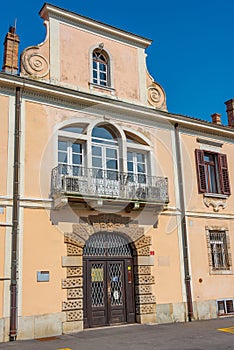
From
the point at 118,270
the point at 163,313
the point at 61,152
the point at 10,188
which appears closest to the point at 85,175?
the point at 61,152

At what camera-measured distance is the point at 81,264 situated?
13.1 metres

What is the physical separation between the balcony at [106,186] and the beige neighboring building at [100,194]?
4 centimetres

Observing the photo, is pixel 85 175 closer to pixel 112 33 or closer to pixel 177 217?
pixel 177 217

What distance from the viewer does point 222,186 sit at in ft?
56.8

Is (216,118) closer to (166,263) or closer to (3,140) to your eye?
(166,263)

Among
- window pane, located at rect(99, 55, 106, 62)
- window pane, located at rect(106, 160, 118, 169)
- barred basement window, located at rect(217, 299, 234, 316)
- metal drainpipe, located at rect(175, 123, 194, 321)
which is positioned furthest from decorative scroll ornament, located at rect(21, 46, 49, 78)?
barred basement window, located at rect(217, 299, 234, 316)

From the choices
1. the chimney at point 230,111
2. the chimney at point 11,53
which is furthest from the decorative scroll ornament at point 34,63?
the chimney at point 230,111

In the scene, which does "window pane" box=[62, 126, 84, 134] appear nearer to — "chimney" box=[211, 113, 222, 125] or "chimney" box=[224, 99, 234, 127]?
"chimney" box=[211, 113, 222, 125]

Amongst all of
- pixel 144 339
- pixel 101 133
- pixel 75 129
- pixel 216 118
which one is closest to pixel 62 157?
pixel 75 129

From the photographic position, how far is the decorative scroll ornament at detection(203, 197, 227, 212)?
54.6 ft

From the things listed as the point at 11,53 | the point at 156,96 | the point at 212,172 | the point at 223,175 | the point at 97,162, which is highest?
the point at 11,53

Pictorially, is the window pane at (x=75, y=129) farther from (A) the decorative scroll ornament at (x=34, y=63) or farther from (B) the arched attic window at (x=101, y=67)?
(B) the arched attic window at (x=101, y=67)

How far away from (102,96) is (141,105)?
181cm

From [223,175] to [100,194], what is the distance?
6.70 meters
